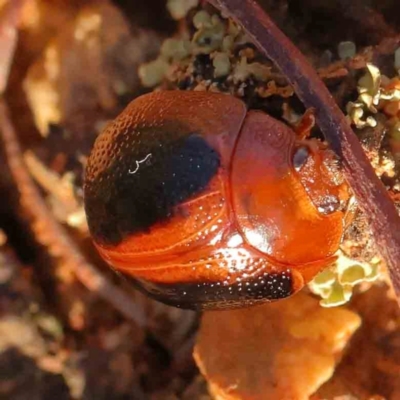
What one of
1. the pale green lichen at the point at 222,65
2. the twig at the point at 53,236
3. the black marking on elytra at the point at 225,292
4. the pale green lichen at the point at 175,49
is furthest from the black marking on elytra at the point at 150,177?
the twig at the point at 53,236

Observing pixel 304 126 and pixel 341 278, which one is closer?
pixel 304 126

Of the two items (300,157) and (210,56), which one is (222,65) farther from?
(300,157)

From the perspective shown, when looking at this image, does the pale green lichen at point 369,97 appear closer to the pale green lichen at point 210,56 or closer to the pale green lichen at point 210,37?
the pale green lichen at point 210,56

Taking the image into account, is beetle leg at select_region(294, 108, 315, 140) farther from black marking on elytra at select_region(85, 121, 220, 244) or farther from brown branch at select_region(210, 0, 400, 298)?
black marking on elytra at select_region(85, 121, 220, 244)

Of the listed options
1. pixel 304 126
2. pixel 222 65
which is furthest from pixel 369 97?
pixel 222 65

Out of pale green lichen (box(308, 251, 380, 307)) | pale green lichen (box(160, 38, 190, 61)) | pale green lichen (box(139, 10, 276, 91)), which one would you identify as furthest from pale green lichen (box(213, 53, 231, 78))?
pale green lichen (box(308, 251, 380, 307))

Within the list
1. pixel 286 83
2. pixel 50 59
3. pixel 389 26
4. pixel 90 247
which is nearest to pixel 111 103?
pixel 50 59
